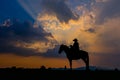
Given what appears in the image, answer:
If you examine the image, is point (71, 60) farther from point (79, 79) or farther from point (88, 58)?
point (79, 79)

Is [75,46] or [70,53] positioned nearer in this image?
[75,46]

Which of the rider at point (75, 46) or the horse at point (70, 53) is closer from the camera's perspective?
the rider at point (75, 46)

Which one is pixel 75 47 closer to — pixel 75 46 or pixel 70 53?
pixel 75 46

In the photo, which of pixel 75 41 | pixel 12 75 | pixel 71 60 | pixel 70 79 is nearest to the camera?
pixel 70 79

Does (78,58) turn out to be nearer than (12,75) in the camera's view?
No

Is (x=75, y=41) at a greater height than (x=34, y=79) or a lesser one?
greater

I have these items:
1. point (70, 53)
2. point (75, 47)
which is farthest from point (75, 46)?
point (70, 53)

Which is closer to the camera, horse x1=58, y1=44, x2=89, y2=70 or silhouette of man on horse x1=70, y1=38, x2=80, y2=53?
silhouette of man on horse x1=70, y1=38, x2=80, y2=53

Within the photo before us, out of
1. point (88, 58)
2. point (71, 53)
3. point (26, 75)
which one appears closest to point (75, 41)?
point (71, 53)

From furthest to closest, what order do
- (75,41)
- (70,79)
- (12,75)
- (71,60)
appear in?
(71,60), (75,41), (12,75), (70,79)

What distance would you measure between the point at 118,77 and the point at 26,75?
996 centimetres

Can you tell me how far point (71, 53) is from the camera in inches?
1586

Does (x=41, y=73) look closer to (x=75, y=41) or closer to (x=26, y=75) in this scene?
(x=26, y=75)

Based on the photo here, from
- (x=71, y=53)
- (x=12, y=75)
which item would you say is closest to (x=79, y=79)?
(x=12, y=75)
